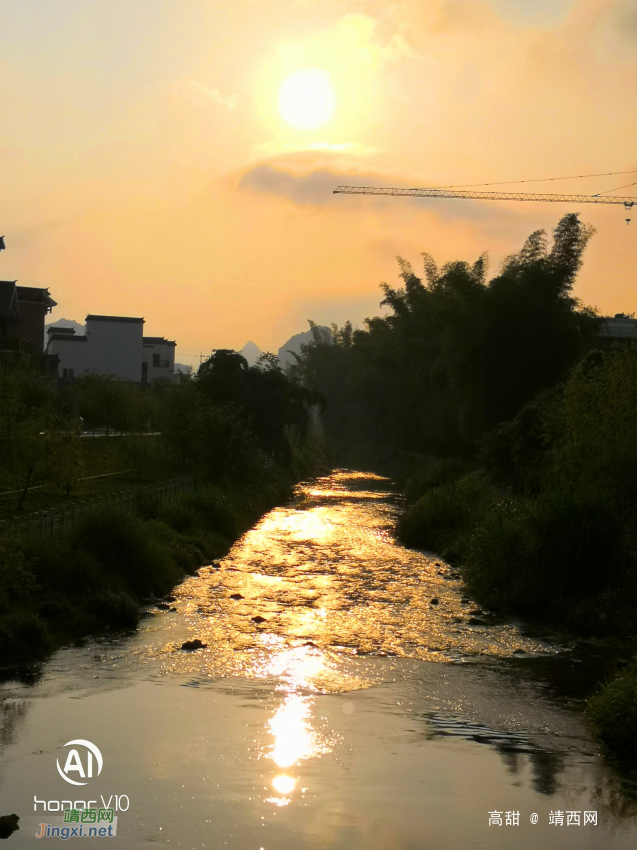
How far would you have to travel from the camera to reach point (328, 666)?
14945mm

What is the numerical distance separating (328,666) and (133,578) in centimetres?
644

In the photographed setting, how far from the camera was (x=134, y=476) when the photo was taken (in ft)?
124

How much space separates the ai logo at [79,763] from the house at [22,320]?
41.1 m

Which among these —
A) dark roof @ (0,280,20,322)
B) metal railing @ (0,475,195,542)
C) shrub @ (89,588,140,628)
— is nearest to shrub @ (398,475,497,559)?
metal railing @ (0,475,195,542)

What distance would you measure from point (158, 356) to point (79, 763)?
315ft

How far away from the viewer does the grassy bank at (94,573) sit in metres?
15.0

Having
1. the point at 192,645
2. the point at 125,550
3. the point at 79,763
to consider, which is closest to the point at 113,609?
the point at 192,645

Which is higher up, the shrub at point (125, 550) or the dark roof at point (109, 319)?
the dark roof at point (109, 319)

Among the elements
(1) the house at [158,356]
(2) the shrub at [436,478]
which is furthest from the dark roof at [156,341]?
(2) the shrub at [436,478]

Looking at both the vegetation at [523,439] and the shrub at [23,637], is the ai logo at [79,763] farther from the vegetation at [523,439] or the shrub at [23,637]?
the vegetation at [523,439]

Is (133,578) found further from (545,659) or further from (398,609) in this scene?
(545,659)

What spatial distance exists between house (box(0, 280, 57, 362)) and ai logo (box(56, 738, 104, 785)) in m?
41.1

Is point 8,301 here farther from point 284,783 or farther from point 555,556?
point 284,783

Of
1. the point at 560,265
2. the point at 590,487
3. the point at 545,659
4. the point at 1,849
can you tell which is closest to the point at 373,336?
the point at 560,265
